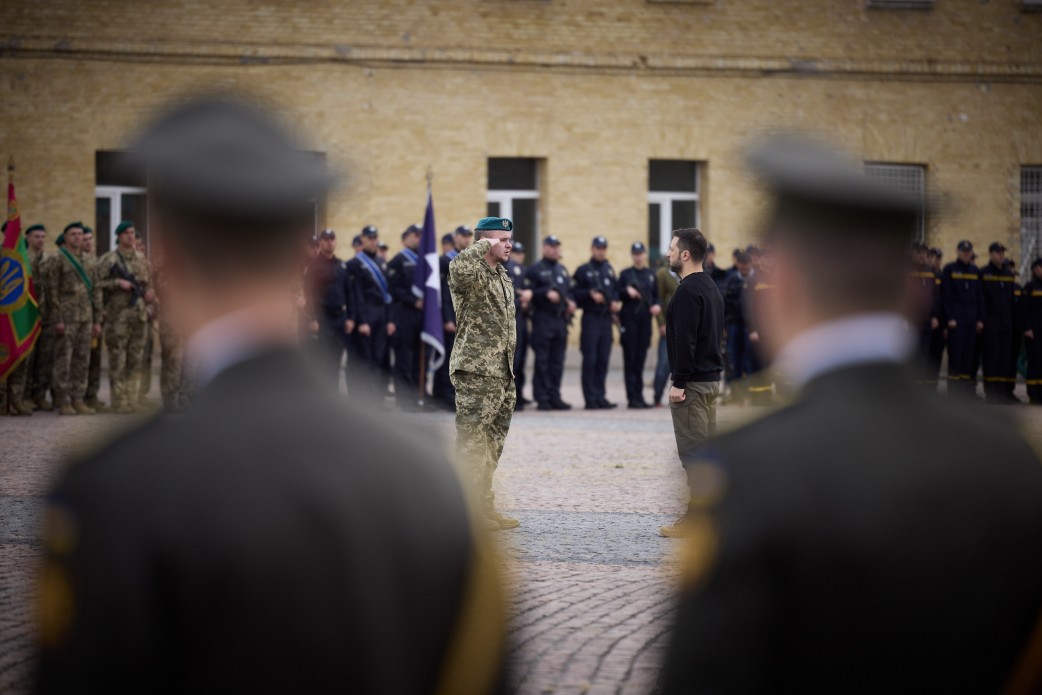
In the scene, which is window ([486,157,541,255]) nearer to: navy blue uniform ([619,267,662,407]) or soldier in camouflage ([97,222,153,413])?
navy blue uniform ([619,267,662,407])

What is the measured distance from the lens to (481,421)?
894cm

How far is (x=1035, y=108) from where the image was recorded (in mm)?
26375

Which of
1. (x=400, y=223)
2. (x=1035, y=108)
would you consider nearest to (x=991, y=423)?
(x=400, y=223)

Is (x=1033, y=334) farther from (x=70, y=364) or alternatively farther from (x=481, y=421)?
(x=481, y=421)

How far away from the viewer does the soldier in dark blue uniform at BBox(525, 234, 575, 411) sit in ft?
62.5

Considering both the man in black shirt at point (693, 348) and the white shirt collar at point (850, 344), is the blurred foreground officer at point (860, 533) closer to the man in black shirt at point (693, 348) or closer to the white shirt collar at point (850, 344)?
the white shirt collar at point (850, 344)

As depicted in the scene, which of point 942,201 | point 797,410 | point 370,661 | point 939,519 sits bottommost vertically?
point 370,661

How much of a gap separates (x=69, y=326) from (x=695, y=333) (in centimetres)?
1084

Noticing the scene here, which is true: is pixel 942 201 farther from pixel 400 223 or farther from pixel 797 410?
pixel 400 223

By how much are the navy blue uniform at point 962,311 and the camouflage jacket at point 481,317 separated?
13.0m

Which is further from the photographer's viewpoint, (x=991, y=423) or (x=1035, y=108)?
(x=1035, y=108)

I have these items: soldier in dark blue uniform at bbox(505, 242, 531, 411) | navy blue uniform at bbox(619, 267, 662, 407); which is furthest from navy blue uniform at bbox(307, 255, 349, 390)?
navy blue uniform at bbox(619, 267, 662, 407)

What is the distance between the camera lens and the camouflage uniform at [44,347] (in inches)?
687

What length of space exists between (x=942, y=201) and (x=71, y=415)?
51.8ft
